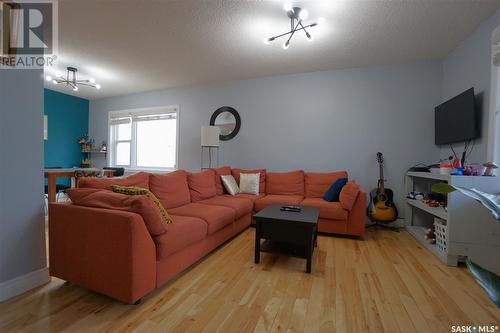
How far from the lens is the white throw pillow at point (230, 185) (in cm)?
363

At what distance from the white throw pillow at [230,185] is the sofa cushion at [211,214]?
894mm

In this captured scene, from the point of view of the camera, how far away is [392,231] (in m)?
3.27

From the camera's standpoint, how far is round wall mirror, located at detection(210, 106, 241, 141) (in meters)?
4.38

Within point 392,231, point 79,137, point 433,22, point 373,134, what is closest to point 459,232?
point 392,231

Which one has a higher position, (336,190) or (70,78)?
(70,78)

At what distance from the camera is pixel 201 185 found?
3.24 metres

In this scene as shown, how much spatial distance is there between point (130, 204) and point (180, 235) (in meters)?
0.46

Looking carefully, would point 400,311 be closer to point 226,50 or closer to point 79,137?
point 226,50

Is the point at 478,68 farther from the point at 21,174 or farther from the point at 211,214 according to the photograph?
the point at 21,174

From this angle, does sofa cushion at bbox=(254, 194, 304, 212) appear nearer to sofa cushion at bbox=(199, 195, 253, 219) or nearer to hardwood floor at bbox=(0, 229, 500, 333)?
sofa cushion at bbox=(199, 195, 253, 219)

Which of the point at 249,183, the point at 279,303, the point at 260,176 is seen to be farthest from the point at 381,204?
the point at 279,303
